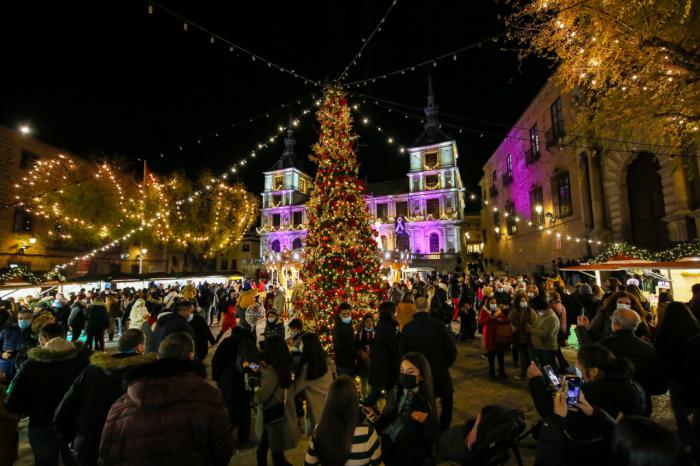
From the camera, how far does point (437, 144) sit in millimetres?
46594

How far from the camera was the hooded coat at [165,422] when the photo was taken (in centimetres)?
189

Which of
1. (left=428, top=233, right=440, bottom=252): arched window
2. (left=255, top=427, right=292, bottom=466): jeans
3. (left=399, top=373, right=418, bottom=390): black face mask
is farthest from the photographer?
(left=428, top=233, right=440, bottom=252): arched window

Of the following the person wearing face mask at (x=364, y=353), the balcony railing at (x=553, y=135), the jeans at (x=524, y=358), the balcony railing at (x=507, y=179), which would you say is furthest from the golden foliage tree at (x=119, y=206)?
the balcony railing at (x=507, y=179)

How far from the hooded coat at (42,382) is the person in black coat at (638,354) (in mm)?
5419

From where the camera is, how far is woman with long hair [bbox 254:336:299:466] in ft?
11.6

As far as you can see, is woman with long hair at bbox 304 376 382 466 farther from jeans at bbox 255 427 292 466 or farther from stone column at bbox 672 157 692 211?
stone column at bbox 672 157 692 211

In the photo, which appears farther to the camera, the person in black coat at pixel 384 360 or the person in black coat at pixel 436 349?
the person in black coat at pixel 384 360

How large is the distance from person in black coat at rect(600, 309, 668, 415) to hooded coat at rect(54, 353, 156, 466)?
15.4 ft

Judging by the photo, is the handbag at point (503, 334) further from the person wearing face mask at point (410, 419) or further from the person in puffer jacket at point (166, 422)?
the person in puffer jacket at point (166, 422)

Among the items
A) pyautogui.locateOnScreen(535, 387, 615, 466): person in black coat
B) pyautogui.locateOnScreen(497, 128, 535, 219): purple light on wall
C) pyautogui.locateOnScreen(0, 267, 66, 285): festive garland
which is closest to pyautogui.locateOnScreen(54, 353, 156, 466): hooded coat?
pyautogui.locateOnScreen(535, 387, 615, 466): person in black coat

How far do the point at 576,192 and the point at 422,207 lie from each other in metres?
29.9

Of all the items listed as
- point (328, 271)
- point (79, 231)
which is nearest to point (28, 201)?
point (79, 231)

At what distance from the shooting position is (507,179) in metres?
28.2

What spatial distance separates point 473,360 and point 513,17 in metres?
7.72
